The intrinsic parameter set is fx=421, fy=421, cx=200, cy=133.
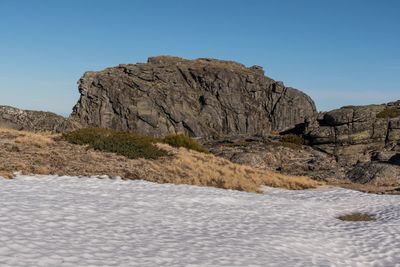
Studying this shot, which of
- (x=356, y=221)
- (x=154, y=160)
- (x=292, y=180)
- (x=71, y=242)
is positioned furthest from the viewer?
(x=292, y=180)

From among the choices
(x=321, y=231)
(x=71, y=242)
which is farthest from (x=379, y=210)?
(x=71, y=242)

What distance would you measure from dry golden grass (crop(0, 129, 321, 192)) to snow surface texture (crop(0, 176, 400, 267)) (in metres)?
1.97

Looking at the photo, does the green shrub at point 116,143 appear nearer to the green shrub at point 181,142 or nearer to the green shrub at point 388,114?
the green shrub at point 181,142

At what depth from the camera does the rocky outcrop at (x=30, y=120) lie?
52469mm

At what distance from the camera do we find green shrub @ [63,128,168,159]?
30469mm

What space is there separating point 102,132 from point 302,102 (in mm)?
96462

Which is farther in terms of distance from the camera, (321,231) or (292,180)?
(292,180)

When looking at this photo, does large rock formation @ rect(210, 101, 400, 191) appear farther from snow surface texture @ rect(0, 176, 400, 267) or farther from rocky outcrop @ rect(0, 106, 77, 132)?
rocky outcrop @ rect(0, 106, 77, 132)

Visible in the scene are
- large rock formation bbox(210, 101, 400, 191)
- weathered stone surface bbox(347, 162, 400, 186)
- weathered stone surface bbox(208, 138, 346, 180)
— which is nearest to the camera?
weathered stone surface bbox(347, 162, 400, 186)

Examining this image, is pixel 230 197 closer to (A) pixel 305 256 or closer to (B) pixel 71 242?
(A) pixel 305 256

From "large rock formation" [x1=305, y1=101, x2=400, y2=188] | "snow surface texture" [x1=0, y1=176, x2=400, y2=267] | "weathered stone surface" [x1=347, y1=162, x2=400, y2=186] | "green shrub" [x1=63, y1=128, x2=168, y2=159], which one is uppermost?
"large rock formation" [x1=305, y1=101, x2=400, y2=188]

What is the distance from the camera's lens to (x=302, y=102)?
4830 inches

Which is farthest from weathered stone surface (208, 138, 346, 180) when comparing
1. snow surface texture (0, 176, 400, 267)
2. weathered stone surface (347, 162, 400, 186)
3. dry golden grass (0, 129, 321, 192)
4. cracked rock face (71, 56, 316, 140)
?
cracked rock face (71, 56, 316, 140)

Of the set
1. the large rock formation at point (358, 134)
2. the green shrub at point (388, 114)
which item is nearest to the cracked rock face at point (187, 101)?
the green shrub at point (388, 114)
